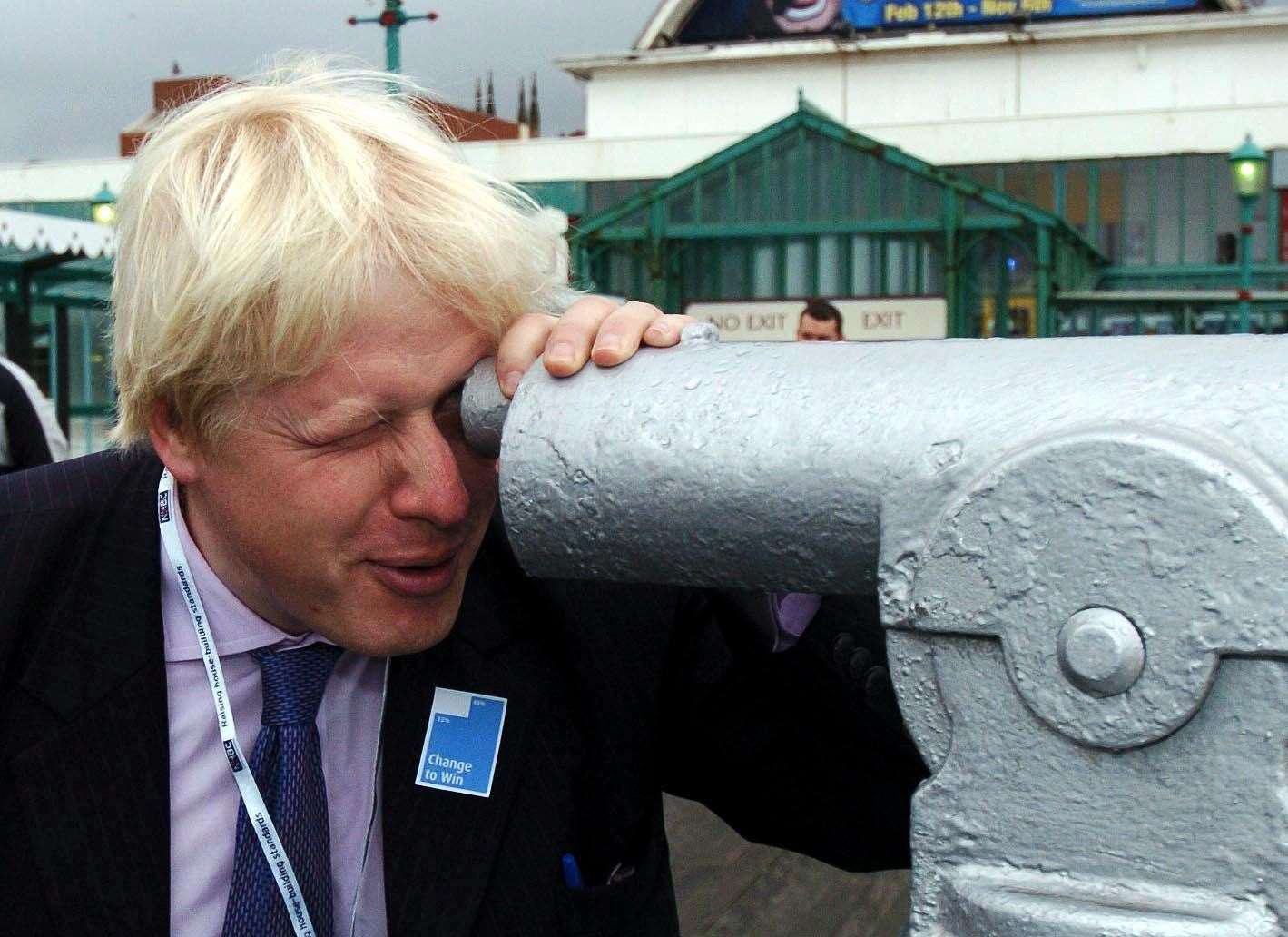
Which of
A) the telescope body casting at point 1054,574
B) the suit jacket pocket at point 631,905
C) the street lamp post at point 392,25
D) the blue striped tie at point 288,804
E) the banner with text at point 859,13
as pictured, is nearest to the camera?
the telescope body casting at point 1054,574

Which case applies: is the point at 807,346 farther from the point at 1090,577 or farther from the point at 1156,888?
the point at 1156,888

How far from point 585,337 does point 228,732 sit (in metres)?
0.78

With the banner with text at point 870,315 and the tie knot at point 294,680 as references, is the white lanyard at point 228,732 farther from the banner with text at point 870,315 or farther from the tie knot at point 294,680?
the banner with text at point 870,315

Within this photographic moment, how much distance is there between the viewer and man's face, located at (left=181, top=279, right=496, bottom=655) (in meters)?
1.24

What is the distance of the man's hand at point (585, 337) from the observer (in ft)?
2.86

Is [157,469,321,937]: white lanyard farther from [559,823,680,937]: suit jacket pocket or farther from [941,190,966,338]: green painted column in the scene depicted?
[941,190,966,338]: green painted column

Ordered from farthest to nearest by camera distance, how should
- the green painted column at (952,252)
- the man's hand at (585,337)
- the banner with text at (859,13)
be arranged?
1. the banner with text at (859,13)
2. the green painted column at (952,252)
3. the man's hand at (585,337)

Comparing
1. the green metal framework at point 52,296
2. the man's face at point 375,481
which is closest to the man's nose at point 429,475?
the man's face at point 375,481

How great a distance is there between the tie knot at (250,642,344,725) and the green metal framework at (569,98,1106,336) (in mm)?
13347

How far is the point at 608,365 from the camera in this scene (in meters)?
0.86

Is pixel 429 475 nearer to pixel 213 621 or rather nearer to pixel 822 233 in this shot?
pixel 213 621

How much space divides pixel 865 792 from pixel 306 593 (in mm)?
614

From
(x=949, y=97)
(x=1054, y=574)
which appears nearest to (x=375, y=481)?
(x=1054, y=574)

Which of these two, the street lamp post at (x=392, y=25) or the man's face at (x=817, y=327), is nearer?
the man's face at (x=817, y=327)
